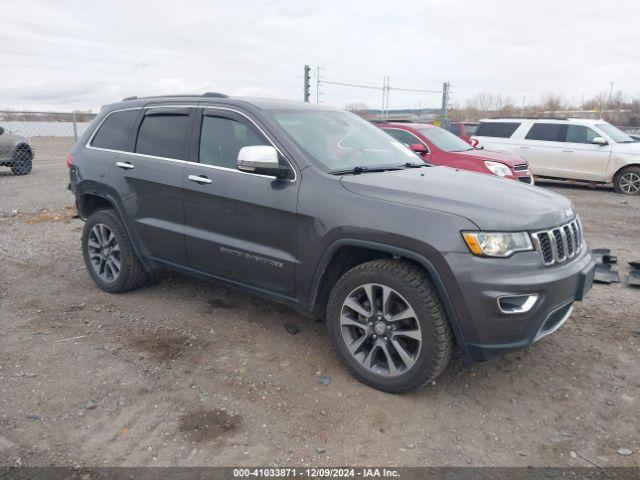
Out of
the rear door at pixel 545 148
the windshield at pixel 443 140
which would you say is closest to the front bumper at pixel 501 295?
the windshield at pixel 443 140

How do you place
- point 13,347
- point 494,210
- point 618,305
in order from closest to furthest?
point 494,210 < point 13,347 < point 618,305

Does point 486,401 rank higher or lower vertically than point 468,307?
lower

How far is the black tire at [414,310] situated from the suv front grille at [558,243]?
0.66 metres

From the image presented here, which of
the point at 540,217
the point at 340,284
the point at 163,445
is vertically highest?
the point at 540,217

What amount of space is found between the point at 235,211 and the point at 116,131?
6.03 ft

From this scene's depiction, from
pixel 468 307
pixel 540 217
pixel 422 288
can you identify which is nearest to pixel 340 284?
pixel 422 288

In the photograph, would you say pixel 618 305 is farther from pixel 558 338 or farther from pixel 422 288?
pixel 422 288

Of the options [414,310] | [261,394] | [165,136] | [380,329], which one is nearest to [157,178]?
[165,136]

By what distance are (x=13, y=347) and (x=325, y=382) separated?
7.69ft

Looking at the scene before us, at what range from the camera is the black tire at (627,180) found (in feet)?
39.2

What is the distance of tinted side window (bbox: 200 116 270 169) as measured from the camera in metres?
3.92

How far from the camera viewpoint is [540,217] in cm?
307

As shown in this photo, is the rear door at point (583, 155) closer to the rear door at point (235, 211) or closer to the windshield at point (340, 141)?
the windshield at point (340, 141)

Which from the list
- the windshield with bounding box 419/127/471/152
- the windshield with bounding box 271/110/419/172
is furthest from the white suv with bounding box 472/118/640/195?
the windshield with bounding box 271/110/419/172
